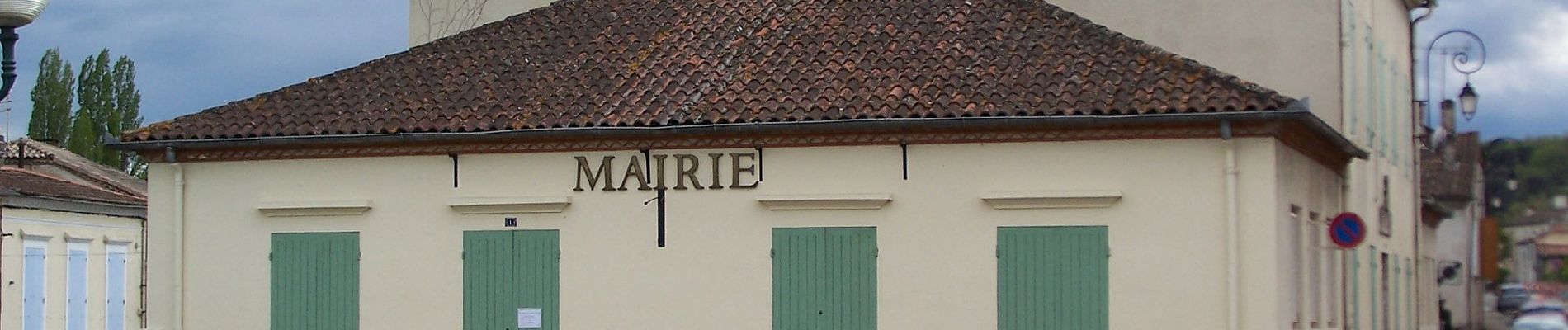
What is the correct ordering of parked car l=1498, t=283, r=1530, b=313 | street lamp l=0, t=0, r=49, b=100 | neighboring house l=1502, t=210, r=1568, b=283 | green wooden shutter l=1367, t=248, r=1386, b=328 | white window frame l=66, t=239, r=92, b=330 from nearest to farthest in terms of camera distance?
neighboring house l=1502, t=210, r=1568, b=283 < parked car l=1498, t=283, r=1530, b=313 < street lamp l=0, t=0, r=49, b=100 < green wooden shutter l=1367, t=248, r=1386, b=328 < white window frame l=66, t=239, r=92, b=330

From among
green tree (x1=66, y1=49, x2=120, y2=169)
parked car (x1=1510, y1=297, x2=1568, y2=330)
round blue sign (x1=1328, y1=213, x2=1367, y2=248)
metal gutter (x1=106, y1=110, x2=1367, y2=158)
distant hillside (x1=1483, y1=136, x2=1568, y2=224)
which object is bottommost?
parked car (x1=1510, y1=297, x2=1568, y2=330)

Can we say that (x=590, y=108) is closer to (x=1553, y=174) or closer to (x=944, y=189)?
(x=944, y=189)

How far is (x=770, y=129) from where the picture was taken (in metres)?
17.3

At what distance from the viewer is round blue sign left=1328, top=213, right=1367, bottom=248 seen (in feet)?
57.5

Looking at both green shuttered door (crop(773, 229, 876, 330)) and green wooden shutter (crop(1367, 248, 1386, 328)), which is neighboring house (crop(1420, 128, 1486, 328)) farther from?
green shuttered door (crop(773, 229, 876, 330))

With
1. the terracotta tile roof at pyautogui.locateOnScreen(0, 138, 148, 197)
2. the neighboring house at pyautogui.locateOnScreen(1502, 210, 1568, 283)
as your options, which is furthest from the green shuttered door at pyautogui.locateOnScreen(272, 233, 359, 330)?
the terracotta tile roof at pyautogui.locateOnScreen(0, 138, 148, 197)

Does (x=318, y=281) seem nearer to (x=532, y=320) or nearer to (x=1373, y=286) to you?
(x=532, y=320)

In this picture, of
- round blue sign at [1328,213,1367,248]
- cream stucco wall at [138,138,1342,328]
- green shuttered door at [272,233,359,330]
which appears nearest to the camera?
cream stucco wall at [138,138,1342,328]

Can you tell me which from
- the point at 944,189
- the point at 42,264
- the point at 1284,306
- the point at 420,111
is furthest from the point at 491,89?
the point at 42,264

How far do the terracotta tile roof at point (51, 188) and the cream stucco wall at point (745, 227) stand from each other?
13.4m

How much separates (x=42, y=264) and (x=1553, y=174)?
98.7 feet

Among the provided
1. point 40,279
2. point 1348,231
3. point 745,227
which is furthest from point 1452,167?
point 40,279

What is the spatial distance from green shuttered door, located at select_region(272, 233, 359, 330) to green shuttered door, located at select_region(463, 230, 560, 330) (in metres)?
1.18

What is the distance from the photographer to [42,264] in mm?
32219
